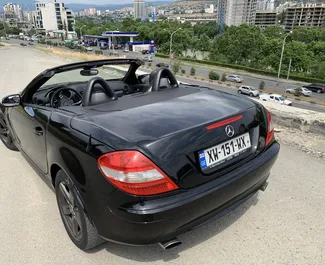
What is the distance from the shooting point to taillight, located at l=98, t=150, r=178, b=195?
1.72 meters

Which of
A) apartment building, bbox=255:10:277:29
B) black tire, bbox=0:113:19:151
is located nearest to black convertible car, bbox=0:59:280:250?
black tire, bbox=0:113:19:151

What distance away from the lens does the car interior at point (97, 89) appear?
8.39ft

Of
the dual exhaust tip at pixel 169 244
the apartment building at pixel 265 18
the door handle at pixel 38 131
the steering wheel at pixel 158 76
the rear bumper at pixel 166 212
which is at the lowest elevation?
the dual exhaust tip at pixel 169 244

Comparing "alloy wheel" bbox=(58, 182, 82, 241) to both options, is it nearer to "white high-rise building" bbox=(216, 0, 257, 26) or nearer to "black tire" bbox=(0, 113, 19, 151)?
"black tire" bbox=(0, 113, 19, 151)

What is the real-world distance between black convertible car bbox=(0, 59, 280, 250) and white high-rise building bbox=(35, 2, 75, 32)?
534 feet

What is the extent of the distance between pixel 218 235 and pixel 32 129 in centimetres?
212

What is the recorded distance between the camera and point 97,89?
2.60 meters

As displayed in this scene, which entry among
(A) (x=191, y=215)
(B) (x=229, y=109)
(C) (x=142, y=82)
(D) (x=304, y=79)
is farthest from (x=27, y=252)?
(D) (x=304, y=79)

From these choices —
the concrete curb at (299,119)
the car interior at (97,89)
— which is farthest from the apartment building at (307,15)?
the car interior at (97,89)

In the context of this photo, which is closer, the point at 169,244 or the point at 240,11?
the point at 169,244

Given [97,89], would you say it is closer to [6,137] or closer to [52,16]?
[6,137]

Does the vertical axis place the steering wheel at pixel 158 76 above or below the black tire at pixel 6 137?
above

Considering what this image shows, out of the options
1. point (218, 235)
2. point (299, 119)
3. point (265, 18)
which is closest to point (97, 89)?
point (218, 235)

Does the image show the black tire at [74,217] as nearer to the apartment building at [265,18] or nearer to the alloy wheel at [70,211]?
the alloy wheel at [70,211]
